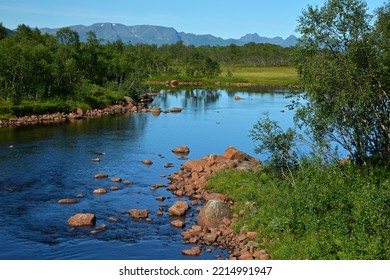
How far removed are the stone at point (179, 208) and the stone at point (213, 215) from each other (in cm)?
214

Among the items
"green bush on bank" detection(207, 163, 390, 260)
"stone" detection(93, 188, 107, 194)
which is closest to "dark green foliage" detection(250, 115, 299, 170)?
"green bush on bank" detection(207, 163, 390, 260)

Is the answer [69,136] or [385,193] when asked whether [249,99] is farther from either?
[385,193]

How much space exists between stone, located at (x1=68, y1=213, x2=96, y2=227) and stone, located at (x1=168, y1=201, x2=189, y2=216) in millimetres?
5533

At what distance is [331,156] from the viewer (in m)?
32.2

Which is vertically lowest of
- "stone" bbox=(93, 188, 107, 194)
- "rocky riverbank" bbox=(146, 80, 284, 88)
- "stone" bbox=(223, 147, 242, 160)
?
"stone" bbox=(93, 188, 107, 194)

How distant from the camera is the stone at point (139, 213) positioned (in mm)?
32969

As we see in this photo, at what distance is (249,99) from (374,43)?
3553 inches

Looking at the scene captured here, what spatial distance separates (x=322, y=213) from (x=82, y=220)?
1538 centimetres

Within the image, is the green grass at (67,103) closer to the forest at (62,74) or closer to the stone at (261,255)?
the forest at (62,74)

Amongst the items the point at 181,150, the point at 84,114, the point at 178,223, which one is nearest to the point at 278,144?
the point at 178,223

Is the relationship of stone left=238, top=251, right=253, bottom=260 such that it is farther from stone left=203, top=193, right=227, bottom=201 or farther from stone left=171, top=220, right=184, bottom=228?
stone left=203, top=193, right=227, bottom=201

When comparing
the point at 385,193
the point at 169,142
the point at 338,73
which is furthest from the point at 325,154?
the point at 169,142

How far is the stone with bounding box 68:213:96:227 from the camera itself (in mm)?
31156

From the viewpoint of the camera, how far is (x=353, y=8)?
2902 centimetres
